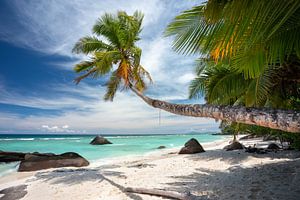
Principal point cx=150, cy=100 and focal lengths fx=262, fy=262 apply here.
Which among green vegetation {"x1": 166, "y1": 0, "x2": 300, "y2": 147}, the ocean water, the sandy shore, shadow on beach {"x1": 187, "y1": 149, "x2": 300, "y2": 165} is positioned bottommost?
the ocean water

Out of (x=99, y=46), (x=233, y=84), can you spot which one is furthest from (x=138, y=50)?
(x=233, y=84)

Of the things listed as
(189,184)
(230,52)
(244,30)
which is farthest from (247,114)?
(189,184)

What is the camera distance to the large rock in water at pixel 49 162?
41.3 ft

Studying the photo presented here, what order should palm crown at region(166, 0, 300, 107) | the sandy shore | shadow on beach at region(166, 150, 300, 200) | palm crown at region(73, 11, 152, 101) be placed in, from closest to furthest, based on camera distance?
palm crown at region(166, 0, 300, 107) → shadow on beach at region(166, 150, 300, 200) → the sandy shore → palm crown at region(73, 11, 152, 101)

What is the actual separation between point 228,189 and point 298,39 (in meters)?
4.05

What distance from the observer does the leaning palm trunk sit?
3.22 m

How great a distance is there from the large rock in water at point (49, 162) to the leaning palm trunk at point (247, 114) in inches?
365

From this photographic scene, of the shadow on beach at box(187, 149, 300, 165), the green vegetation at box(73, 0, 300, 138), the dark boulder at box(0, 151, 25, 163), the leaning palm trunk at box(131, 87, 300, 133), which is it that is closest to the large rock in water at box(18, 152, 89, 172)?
the dark boulder at box(0, 151, 25, 163)

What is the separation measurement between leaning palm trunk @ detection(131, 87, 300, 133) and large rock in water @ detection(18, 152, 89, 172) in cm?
927

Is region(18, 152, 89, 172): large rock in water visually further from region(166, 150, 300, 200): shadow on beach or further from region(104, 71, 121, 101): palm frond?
region(166, 150, 300, 200): shadow on beach

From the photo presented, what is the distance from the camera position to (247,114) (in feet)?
13.1

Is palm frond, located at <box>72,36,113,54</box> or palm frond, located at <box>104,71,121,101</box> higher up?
palm frond, located at <box>72,36,113,54</box>

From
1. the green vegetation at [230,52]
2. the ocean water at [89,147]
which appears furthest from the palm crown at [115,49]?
the ocean water at [89,147]

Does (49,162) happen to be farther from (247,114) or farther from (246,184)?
(247,114)
